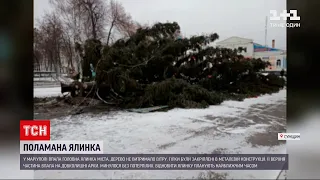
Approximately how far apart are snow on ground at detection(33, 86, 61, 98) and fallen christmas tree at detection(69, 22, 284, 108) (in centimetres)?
40

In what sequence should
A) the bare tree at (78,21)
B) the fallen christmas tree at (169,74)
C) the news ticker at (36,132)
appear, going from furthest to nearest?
the fallen christmas tree at (169,74) < the bare tree at (78,21) < the news ticker at (36,132)

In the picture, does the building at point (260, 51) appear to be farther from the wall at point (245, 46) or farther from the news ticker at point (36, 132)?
the news ticker at point (36, 132)

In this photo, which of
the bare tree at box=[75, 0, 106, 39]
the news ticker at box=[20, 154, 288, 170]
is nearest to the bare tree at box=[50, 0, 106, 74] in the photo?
the bare tree at box=[75, 0, 106, 39]

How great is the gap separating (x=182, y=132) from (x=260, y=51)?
1.23 metres

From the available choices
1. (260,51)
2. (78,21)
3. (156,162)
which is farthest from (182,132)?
(78,21)

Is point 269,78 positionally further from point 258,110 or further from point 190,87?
point 190,87

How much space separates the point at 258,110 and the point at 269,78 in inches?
15.0

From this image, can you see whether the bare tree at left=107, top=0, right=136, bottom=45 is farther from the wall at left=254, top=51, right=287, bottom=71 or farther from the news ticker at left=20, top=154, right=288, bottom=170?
the wall at left=254, top=51, right=287, bottom=71

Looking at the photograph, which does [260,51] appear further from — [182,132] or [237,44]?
[182,132]

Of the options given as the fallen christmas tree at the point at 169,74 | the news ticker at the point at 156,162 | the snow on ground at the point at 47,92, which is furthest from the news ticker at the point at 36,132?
the fallen christmas tree at the point at 169,74

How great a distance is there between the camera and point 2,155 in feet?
5.67

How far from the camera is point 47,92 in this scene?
1.88m

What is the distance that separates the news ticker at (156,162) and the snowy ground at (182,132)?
0.16ft

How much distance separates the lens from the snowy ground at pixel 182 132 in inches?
62.2
